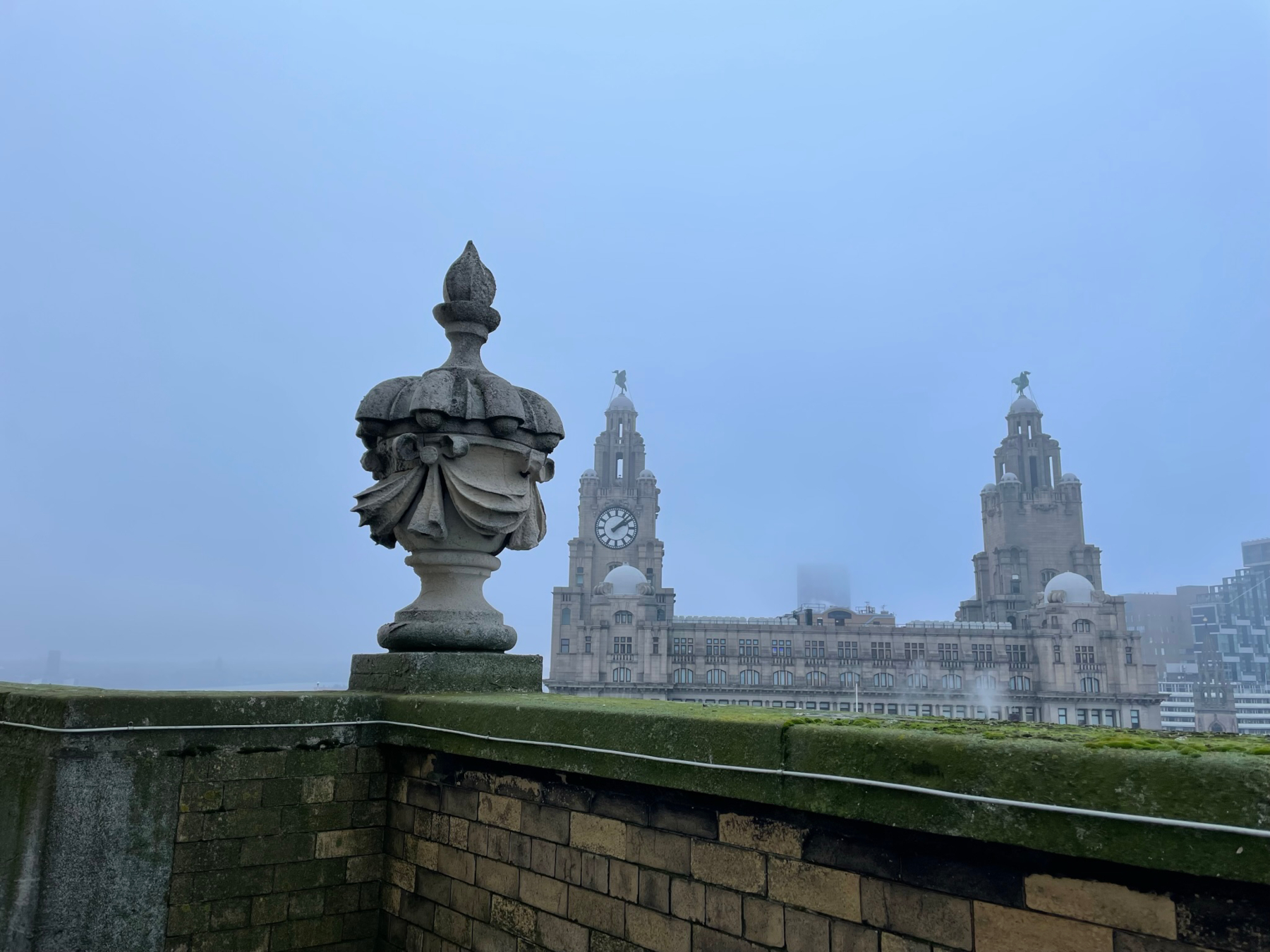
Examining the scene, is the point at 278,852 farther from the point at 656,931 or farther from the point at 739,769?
the point at 739,769

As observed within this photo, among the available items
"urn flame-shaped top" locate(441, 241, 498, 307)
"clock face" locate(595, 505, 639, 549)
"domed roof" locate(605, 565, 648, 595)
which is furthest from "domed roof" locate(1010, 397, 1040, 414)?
"urn flame-shaped top" locate(441, 241, 498, 307)

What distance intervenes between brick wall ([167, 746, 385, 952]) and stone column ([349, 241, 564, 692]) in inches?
26.3

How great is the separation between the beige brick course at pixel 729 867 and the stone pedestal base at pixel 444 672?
80.5 inches

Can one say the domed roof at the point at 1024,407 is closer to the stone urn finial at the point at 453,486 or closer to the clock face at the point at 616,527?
the clock face at the point at 616,527

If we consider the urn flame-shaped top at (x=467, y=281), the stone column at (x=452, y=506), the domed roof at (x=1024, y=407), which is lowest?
the stone column at (x=452, y=506)

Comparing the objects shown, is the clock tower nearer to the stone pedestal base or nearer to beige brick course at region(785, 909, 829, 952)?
the stone pedestal base

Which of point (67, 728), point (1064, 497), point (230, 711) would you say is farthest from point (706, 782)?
point (1064, 497)

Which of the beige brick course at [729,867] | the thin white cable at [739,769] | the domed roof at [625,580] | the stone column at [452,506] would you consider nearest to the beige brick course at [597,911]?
the beige brick course at [729,867]

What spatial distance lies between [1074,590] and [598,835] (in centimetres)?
8994

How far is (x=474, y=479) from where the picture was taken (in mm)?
5246

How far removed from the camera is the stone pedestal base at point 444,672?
507 cm

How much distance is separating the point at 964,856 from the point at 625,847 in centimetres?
144

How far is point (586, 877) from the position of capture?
369 cm

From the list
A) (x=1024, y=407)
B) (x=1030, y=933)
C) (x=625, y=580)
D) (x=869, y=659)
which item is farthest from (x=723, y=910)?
(x=1024, y=407)
